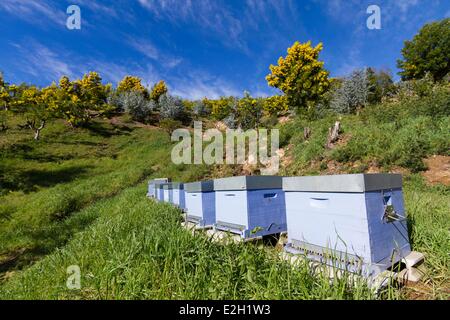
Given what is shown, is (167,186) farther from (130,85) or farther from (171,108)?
(130,85)

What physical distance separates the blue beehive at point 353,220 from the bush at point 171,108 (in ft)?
123

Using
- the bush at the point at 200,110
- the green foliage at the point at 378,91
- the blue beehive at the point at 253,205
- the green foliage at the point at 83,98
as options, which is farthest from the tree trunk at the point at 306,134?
the bush at the point at 200,110

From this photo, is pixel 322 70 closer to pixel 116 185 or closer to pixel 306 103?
pixel 306 103

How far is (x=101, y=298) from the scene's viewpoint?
2455 mm

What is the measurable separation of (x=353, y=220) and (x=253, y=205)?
6.22 ft

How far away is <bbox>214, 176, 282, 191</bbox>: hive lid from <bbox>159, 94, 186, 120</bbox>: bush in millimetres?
35901

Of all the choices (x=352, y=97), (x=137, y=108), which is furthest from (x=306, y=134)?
(x=137, y=108)

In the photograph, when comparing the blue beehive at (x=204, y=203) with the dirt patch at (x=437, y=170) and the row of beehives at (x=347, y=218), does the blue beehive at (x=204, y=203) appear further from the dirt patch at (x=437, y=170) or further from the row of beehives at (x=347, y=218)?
the dirt patch at (x=437, y=170)

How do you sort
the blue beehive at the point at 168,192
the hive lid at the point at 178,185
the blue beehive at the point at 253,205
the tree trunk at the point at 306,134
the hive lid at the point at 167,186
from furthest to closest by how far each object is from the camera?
the tree trunk at the point at 306,134 < the blue beehive at the point at 168,192 < the hive lid at the point at 167,186 < the hive lid at the point at 178,185 < the blue beehive at the point at 253,205

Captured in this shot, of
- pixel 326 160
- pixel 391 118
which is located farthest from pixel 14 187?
pixel 391 118

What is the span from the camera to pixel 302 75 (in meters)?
25.5

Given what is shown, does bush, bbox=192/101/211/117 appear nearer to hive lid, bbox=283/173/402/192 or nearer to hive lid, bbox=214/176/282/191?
hive lid, bbox=214/176/282/191

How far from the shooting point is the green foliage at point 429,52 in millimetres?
24234

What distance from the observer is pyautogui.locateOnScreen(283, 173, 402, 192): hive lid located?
252 cm
